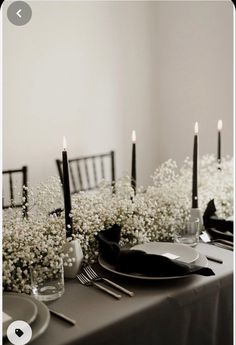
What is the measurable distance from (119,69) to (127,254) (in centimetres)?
210

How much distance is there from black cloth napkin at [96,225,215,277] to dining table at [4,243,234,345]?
0.02m

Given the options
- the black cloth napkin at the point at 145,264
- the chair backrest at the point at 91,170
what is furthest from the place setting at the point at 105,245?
the chair backrest at the point at 91,170

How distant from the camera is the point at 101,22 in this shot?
2.75m

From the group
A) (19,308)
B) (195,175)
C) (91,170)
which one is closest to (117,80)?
(91,170)

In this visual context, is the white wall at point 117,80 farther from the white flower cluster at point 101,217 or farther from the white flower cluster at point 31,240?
the white flower cluster at point 31,240

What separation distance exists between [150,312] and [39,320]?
0.23 m

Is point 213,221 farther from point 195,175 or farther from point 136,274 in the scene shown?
point 136,274

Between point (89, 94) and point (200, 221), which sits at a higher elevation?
point (89, 94)

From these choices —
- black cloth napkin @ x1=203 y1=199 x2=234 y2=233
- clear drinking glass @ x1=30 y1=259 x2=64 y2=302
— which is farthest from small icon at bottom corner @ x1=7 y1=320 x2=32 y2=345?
black cloth napkin @ x1=203 y1=199 x2=234 y2=233

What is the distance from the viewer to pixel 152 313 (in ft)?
2.79

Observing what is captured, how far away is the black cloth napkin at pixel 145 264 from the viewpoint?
36.8 inches

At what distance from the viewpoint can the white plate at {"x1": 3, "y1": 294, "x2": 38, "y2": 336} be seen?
2.46 feet

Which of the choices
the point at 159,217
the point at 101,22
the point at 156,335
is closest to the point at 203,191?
the point at 159,217

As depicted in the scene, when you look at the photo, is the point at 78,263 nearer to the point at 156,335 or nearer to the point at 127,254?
the point at 127,254
